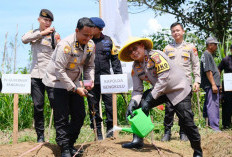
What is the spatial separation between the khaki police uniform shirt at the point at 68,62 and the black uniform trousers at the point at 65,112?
4.6 inches

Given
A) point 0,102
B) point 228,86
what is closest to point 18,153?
point 0,102

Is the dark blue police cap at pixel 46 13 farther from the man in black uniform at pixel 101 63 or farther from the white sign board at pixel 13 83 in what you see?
the white sign board at pixel 13 83

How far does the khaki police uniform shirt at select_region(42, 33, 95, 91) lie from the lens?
3.70 m

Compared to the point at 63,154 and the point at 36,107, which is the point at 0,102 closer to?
the point at 36,107

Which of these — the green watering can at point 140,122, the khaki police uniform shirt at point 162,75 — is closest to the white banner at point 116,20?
the khaki police uniform shirt at point 162,75

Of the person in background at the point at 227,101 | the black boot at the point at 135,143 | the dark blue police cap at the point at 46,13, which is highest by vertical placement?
the dark blue police cap at the point at 46,13

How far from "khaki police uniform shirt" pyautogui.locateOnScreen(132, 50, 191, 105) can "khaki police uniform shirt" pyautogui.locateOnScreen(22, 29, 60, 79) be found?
1377 mm

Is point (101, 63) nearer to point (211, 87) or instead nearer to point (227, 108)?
point (211, 87)

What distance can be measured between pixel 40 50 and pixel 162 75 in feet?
6.16

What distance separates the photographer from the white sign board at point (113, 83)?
15.7 ft

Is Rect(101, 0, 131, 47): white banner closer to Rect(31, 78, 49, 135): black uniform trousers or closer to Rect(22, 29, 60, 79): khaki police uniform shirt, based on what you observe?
Rect(22, 29, 60, 79): khaki police uniform shirt

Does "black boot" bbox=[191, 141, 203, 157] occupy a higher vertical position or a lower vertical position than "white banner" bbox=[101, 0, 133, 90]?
lower

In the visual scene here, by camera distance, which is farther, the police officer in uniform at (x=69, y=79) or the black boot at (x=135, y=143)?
the black boot at (x=135, y=143)

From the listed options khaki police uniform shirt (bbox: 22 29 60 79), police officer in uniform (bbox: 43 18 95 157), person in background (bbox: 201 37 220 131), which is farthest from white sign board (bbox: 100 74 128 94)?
person in background (bbox: 201 37 220 131)
